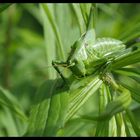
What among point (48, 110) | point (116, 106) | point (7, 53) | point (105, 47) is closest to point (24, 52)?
point (7, 53)

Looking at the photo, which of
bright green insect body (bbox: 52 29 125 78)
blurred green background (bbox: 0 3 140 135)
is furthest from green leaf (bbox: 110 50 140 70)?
blurred green background (bbox: 0 3 140 135)

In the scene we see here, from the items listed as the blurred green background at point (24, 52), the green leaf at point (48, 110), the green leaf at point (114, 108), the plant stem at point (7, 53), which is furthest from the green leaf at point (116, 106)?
the plant stem at point (7, 53)

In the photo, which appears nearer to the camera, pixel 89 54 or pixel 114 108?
pixel 114 108

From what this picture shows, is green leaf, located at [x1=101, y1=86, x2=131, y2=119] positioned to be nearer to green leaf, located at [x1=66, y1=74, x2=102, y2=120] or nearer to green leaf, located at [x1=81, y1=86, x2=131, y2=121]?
green leaf, located at [x1=81, y1=86, x2=131, y2=121]

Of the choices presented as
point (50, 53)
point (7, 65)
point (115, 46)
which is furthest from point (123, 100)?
point (7, 65)

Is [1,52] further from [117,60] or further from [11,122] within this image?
[117,60]

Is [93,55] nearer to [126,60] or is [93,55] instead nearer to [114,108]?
[126,60]

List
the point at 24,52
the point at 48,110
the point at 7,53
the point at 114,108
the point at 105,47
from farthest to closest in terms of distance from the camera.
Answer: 1. the point at 24,52
2. the point at 7,53
3. the point at 105,47
4. the point at 48,110
5. the point at 114,108
